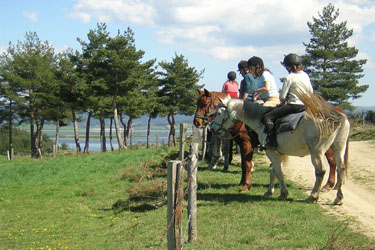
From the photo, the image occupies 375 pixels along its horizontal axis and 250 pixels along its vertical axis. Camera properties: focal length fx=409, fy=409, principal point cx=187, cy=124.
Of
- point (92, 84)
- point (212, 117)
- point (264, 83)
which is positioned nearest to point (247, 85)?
point (264, 83)

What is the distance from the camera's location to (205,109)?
406 inches

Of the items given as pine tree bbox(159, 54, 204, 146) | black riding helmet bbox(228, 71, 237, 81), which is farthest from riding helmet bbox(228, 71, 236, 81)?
pine tree bbox(159, 54, 204, 146)

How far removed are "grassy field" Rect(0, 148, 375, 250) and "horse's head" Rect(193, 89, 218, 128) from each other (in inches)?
69.9

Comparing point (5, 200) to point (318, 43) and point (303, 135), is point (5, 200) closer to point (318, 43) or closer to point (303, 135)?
point (303, 135)

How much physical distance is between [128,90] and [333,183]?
111 feet

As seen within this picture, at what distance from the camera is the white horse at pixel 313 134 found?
7777mm

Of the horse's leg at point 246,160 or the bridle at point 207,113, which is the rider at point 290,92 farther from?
the bridle at point 207,113

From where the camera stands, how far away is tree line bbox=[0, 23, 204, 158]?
4022cm

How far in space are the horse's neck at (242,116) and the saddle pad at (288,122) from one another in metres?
0.57

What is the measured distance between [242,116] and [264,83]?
99 centimetres

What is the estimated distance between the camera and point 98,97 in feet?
130

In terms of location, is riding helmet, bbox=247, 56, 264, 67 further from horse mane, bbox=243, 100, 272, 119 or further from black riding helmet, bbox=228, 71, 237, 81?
black riding helmet, bbox=228, 71, 237, 81

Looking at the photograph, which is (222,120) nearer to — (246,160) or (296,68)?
(246,160)

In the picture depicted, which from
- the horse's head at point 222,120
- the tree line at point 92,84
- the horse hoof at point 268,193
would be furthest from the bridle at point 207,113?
the tree line at point 92,84
